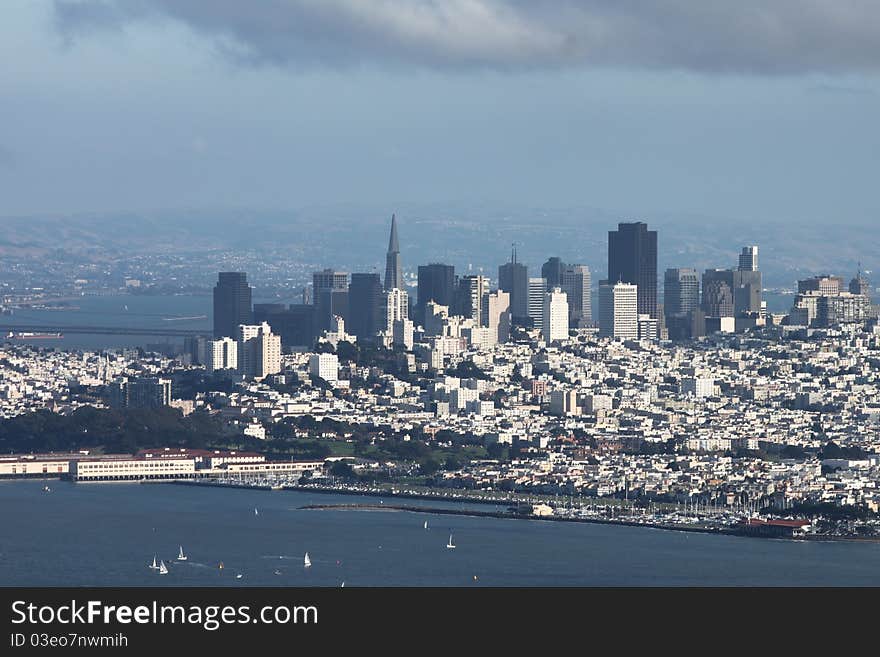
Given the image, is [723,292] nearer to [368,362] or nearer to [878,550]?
[368,362]

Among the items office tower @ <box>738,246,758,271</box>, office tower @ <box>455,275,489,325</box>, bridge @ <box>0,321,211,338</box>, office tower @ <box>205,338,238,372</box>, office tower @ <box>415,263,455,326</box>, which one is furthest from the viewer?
office tower @ <box>738,246,758,271</box>

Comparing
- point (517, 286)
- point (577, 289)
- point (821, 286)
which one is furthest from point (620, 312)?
point (821, 286)

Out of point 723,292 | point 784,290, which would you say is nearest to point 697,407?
point 723,292

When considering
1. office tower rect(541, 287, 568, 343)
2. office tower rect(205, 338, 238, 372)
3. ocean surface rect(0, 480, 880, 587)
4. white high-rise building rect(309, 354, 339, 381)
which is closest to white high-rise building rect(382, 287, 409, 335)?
office tower rect(541, 287, 568, 343)

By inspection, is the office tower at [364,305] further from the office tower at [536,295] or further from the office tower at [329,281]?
the office tower at [536,295]

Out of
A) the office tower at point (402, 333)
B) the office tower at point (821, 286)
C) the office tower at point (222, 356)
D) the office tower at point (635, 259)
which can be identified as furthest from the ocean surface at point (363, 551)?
the office tower at point (821, 286)

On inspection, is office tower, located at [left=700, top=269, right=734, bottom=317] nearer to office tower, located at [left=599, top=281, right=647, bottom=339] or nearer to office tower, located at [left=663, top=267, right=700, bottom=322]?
office tower, located at [left=663, top=267, right=700, bottom=322]
